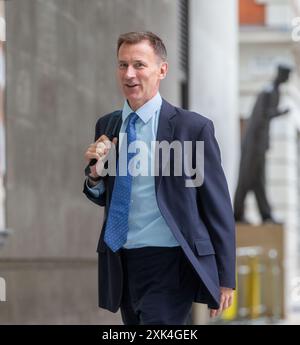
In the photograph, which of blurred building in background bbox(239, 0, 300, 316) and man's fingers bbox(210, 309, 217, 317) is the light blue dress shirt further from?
blurred building in background bbox(239, 0, 300, 316)

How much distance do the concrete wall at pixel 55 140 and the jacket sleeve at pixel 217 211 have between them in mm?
5258

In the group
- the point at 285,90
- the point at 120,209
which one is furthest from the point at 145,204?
the point at 285,90

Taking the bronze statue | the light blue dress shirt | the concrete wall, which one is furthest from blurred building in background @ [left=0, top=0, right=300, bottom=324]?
the light blue dress shirt

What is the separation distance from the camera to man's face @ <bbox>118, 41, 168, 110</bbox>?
371 cm

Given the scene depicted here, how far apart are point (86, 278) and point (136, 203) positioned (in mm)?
7426

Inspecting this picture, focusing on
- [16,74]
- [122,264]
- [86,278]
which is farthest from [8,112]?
[122,264]

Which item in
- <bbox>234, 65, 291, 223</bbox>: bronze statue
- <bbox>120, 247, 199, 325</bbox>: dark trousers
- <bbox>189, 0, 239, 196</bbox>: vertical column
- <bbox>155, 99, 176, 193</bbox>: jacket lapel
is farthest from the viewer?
<bbox>234, 65, 291, 223</bbox>: bronze statue

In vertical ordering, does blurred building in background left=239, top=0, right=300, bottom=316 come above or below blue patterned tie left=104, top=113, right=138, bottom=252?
above

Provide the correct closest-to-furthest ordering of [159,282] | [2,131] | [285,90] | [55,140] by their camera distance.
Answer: [159,282] → [2,131] → [55,140] → [285,90]

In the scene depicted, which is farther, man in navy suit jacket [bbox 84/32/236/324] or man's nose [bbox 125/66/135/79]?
man in navy suit jacket [bbox 84/32/236/324]

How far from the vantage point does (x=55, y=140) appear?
33.9ft

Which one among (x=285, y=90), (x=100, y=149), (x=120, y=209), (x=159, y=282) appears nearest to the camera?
(x=100, y=149)

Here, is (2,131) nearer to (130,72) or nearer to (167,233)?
(167,233)

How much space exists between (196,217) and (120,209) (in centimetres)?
26
